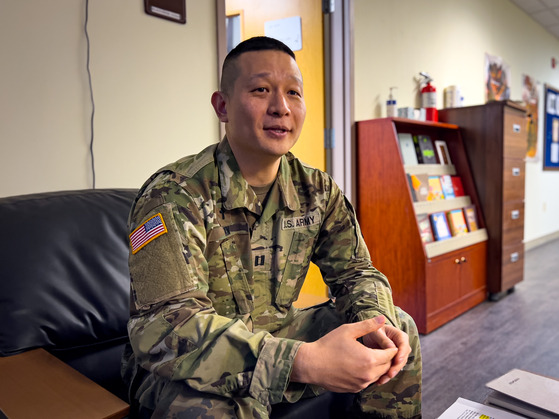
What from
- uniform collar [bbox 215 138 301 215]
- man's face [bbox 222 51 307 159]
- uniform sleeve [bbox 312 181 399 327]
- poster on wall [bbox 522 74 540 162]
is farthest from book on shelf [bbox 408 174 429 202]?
poster on wall [bbox 522 74 540 162]

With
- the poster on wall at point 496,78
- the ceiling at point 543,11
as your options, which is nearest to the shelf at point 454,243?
the poster on wall at point 496,78

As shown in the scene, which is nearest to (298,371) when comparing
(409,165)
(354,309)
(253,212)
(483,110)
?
(354,309)

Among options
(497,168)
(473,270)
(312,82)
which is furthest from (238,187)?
(497,168)

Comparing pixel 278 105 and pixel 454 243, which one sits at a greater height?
pixel 278 105

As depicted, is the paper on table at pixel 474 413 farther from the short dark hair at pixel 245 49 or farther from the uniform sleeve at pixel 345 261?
the short dark hair at pixel 245 49

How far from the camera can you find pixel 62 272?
113 centimetres

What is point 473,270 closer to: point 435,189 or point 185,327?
point 435,189

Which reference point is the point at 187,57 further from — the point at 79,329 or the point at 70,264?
the point at 79,329

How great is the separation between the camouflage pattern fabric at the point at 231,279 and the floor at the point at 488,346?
78 centimetres

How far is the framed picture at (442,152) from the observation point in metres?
3.22

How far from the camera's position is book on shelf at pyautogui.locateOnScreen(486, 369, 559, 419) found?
913mm

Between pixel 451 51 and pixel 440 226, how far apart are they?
1.87 meters

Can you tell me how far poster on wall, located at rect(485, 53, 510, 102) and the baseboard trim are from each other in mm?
1810

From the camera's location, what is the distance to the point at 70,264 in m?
1.15
